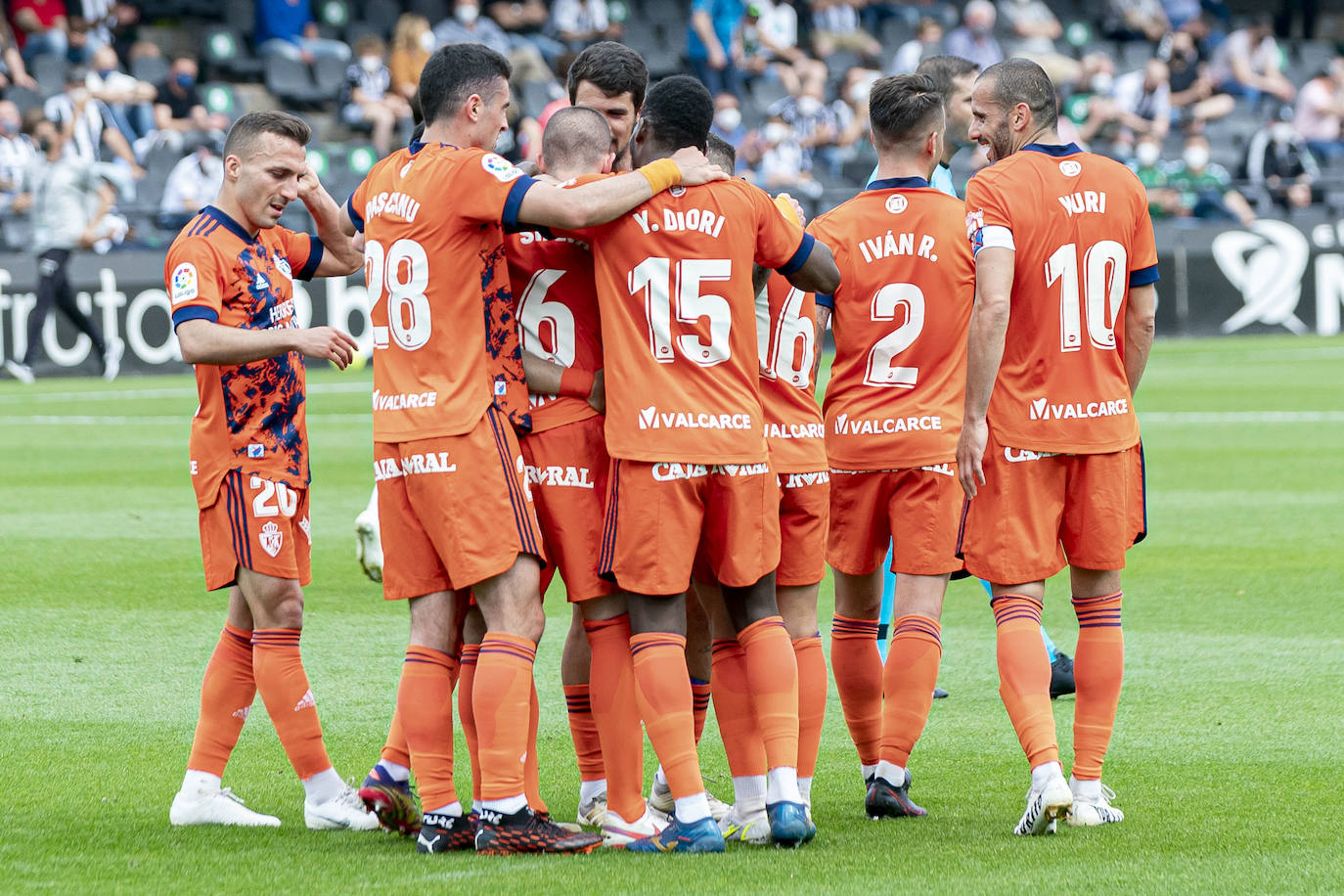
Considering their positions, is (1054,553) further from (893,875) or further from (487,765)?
(487,765)

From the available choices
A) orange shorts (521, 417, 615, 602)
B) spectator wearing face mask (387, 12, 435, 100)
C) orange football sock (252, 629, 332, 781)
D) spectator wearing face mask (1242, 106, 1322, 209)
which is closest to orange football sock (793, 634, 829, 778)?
orange shorts (521, 417, 615, 602)

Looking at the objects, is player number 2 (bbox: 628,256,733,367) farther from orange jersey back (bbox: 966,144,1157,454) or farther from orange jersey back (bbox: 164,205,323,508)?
orange jersey back (bbox: 164,205,323,508)

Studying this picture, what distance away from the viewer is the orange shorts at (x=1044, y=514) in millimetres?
5203

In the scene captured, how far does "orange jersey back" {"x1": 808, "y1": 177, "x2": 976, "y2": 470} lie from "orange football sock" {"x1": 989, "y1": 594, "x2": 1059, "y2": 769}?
0.50 m

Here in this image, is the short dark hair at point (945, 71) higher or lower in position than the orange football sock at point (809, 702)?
higher

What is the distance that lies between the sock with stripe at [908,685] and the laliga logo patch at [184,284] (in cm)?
232

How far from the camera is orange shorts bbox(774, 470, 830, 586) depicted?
5.09 m

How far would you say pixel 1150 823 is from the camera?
495cm

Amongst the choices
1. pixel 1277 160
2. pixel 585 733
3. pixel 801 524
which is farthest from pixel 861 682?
pixel 1277 160

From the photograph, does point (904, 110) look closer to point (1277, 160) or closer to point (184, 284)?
point (184, 284)

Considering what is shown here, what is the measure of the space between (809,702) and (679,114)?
171 centimetres

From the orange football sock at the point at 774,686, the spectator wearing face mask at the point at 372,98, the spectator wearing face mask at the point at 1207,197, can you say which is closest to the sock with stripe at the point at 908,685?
the orange football sock at the point at 774,686

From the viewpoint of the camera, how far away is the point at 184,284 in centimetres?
501

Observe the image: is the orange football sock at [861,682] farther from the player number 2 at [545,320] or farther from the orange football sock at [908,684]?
the player number 2 at [545,320]
